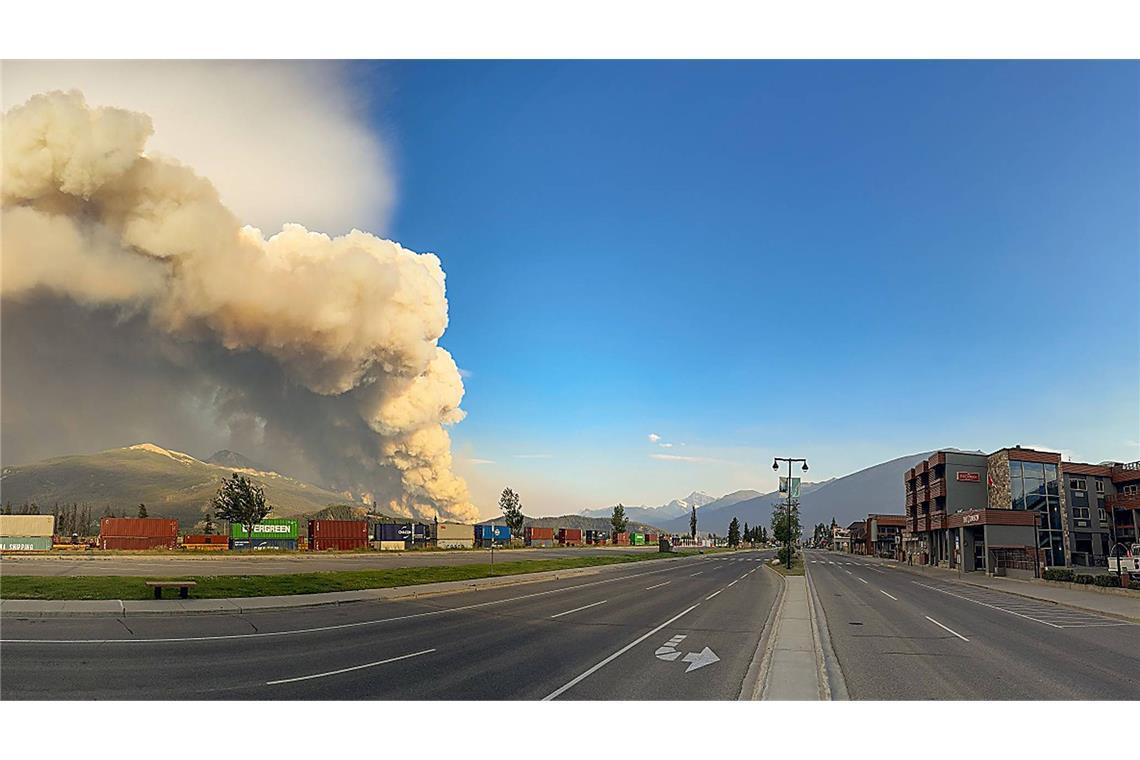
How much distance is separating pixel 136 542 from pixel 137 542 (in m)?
Result: 0.10

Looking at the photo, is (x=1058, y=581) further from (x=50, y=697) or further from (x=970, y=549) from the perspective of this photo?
(x=50, y=697)

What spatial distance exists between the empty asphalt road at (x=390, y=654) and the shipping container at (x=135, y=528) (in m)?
66.2

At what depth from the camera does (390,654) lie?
50.1 feet

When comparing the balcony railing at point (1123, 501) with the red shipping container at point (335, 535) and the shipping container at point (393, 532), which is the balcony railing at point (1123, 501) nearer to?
the shipping container at point (393, 532)

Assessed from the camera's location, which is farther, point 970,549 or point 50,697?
point 970,549

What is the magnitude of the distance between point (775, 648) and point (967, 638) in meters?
7.69

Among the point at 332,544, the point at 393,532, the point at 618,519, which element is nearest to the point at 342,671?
the point at 332,544

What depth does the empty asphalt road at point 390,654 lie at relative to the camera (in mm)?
11906

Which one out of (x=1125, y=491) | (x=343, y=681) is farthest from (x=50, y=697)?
(x=1125, y=491)

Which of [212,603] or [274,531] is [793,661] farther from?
[274,531]

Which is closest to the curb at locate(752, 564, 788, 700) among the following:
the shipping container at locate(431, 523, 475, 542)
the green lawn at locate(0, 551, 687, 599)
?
the green lawn at locate(0, 551, 687, 599)

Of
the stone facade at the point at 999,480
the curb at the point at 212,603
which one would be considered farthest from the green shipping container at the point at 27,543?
the stone facade at the point at 999,480

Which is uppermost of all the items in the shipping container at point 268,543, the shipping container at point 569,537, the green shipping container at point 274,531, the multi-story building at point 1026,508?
the multi-story building at point 1026,508

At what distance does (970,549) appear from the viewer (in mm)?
68188
